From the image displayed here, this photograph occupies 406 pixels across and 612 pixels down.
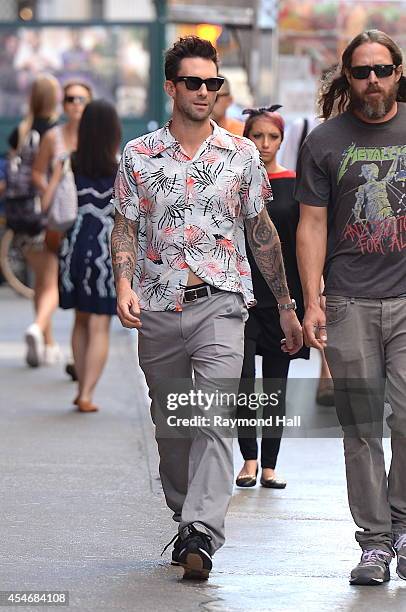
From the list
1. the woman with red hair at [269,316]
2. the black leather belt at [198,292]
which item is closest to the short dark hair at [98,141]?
the woman with red hair at [269,316]

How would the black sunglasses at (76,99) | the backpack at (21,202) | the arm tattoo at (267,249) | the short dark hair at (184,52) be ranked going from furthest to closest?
1. the backpack at (21,202)
2. the black sunglasses at (76,99)
3. the arm tattoo at (267,249)
4. the short dark hair at (184,52)

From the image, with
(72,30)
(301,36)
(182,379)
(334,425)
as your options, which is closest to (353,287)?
(182,379)

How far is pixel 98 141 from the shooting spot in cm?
959

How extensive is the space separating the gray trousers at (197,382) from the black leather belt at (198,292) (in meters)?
0.02

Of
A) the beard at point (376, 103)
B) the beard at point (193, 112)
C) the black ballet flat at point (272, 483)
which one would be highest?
the beard at point (376, 103)

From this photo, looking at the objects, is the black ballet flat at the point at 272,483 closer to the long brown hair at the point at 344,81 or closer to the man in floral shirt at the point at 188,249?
the man in floral shirt at the point at 188,249

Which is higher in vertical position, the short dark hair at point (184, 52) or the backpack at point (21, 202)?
the short dark hair at point (184, 52)

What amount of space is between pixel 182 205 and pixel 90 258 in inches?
155

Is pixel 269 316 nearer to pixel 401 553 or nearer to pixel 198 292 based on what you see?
pixel 198 292

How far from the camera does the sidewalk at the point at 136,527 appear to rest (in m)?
5.61

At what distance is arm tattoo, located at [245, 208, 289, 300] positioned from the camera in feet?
20.2

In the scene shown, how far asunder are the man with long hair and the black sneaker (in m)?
0.54

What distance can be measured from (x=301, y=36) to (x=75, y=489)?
27.0 feet

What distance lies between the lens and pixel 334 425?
9.54 meters
